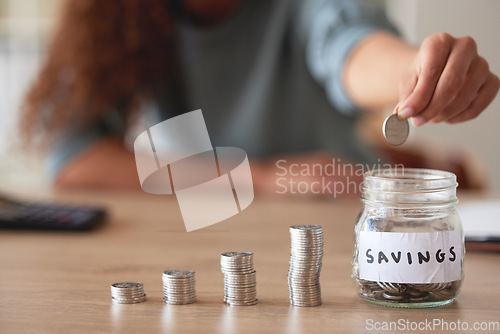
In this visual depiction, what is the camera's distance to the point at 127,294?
474mm

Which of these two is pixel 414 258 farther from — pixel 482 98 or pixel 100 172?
pixel 100 172

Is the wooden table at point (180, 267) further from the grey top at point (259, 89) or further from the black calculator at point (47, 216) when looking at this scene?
the grey top at point (259, 89)

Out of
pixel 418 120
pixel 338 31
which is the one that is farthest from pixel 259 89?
pixel 418 120

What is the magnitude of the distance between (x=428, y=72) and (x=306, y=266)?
0.58 feet

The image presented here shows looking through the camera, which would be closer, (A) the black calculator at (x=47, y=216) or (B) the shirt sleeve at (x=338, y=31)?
(A) the black calculator at (x=47, y=216)

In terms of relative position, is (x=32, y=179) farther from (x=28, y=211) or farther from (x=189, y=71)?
(x=28, y=211)

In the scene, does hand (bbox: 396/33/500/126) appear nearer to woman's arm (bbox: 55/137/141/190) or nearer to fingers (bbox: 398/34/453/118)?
fingers (bbox: 398/34/453/118)

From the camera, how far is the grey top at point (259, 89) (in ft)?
5.03

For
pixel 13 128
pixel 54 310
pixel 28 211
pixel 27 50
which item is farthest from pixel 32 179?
pixel 54 310

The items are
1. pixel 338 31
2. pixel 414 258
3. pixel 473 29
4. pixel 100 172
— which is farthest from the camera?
pixel 473 29

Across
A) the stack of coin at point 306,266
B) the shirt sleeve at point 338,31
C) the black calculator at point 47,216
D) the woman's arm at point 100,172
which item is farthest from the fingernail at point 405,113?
the woman's arm at point 100,172

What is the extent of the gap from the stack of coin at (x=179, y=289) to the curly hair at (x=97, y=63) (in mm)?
974

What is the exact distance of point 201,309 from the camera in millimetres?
462

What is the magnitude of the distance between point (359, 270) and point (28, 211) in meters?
0.56
